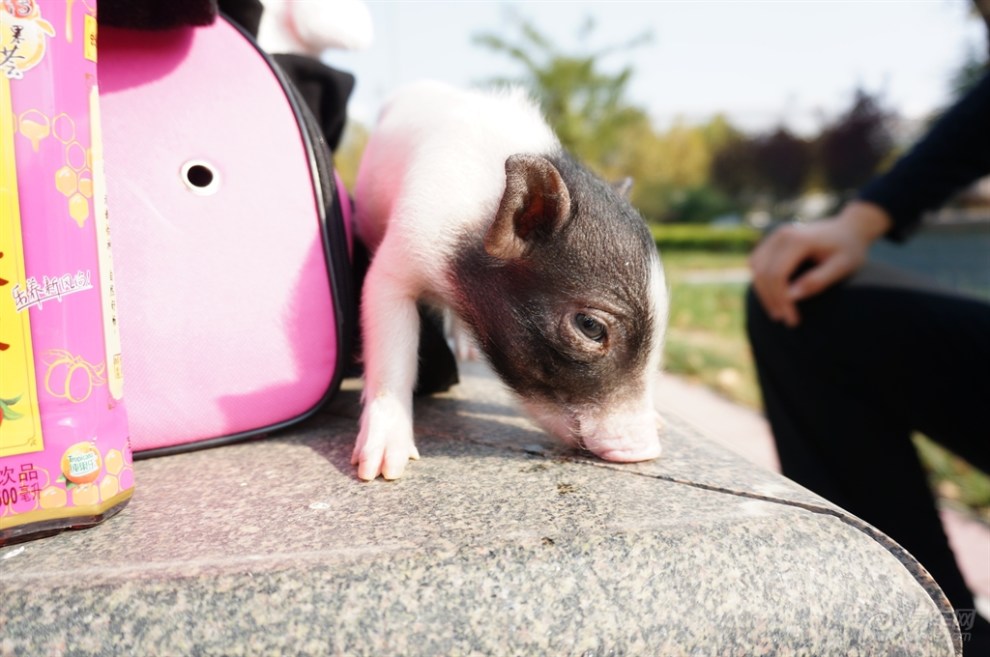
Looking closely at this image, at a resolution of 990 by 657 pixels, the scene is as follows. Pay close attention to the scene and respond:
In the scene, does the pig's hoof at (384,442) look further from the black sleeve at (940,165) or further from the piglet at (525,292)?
the black sleeve at (940,165)

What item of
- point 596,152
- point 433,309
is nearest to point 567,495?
point 433,309

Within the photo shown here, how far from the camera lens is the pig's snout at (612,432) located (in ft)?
4.20

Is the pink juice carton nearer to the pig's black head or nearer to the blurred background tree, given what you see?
the pig's black head

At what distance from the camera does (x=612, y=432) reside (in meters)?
1.28

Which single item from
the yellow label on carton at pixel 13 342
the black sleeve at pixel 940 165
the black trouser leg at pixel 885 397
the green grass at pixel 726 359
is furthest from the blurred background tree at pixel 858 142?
the yellow label on carton at pixel 13 342

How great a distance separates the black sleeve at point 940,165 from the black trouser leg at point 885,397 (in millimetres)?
322

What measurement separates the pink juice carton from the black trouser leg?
1859mm

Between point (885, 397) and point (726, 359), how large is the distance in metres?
3.44

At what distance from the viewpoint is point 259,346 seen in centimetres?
135

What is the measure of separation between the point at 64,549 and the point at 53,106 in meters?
0.59

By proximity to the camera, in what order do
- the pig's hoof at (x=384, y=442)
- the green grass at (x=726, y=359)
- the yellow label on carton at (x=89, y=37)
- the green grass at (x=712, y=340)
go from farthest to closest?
the green grass at (x=712, y=340) → the green grass at (x=726, y=359) → the pig's hoof at (x=384, y=442) → the yellow label on carton at (x=89, y=37)

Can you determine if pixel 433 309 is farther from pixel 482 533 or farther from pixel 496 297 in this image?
pixel 482 533

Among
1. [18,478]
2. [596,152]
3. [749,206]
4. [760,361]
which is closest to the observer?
[18,478]

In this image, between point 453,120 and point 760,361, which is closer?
point 453,120
